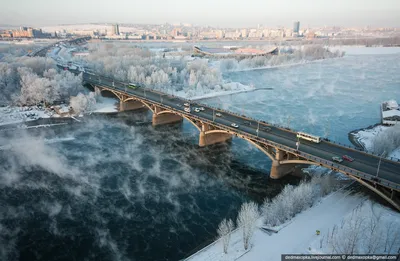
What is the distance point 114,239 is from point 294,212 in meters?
17.3

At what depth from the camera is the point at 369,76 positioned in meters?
122

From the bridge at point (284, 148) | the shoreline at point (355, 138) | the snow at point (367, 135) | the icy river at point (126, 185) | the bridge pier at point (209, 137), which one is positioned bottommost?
the icy river at point (126, 185)

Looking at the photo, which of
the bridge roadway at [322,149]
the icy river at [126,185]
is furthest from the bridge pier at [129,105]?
the bridge roadway at [322,149]

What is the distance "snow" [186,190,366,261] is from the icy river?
312cm

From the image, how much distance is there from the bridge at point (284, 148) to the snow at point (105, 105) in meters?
13.6

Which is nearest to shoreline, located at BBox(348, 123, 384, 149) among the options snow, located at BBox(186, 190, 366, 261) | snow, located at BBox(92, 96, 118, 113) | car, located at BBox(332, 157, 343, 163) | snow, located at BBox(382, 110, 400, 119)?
snow, located at BBox(382, 110, 400, 119)

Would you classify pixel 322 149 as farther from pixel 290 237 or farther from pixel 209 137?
pixel 209 137

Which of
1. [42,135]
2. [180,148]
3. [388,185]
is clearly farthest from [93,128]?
[388,185]

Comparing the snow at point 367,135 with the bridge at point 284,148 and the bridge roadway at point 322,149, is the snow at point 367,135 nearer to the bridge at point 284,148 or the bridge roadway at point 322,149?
the bridge roadway at point 322,149

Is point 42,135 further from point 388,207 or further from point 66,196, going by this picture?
point 388,207

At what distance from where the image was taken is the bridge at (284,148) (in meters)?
29.4

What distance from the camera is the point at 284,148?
3594 cm

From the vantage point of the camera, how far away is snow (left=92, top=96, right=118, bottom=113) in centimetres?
7197

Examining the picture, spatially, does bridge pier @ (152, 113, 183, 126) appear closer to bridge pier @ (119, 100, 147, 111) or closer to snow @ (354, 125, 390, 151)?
bridge pier @ (119, 100, 147, 111)
